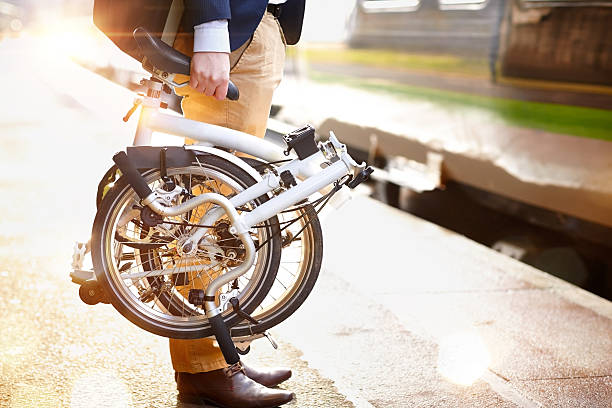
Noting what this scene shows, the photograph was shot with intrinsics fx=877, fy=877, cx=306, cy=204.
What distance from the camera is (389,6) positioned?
9.50 metres

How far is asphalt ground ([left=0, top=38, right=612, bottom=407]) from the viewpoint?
3521 mm

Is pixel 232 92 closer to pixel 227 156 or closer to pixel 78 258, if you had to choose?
pixel 227 156

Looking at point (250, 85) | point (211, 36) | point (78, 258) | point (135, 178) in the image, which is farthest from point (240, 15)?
point (78, 258)

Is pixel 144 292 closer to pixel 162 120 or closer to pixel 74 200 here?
pixel 162 120

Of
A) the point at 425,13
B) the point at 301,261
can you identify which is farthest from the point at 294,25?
the point at 425,13

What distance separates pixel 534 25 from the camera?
7.21 meters

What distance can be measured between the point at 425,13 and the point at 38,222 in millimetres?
4605

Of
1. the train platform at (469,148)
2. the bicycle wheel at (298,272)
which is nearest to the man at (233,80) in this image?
the bicycle wheel at (298,272)

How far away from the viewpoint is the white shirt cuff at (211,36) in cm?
277

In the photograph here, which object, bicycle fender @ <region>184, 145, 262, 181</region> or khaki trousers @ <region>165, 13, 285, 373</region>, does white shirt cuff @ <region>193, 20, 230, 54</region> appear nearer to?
khaki trousers @ <region>165, 13, 285, 373</region>

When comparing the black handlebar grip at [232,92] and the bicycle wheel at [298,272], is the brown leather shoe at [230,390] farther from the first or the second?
the black handlebar grip at [232,92]

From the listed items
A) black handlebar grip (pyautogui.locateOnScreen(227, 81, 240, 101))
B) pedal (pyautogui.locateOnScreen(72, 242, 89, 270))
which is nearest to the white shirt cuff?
black handlebar grip (pyautogui.locateOnScreen(227, 81, 240, 101))

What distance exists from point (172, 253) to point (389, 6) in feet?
23.1

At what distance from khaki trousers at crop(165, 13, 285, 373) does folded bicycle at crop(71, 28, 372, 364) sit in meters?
0.12
